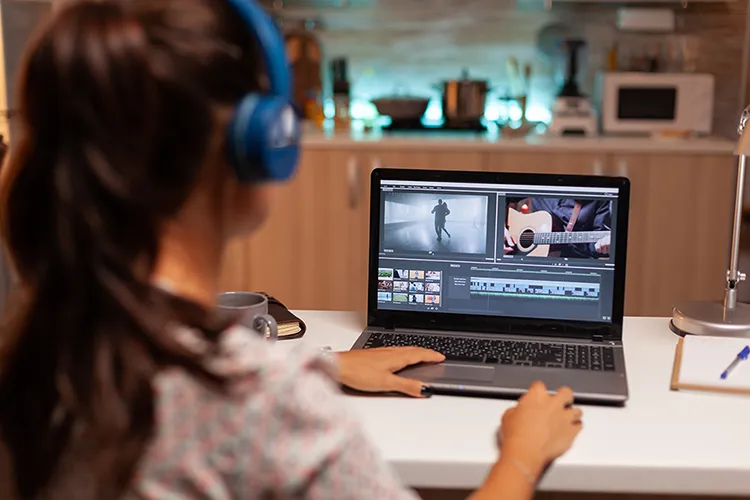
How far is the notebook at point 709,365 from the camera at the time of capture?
4.31ft

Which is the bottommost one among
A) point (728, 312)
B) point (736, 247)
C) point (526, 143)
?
point (728, 312)

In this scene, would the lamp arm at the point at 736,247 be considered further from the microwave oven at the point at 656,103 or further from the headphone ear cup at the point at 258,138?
the microwave oven at the point at 656,103

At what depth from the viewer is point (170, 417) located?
2.30ft

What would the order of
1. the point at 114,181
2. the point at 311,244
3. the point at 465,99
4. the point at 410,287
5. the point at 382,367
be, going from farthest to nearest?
the point at 465,99 < the point at 311,244 < the point at 410,287 < the point at 382,367 < the point at 114,181

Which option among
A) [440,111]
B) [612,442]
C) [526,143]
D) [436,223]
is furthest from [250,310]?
[440,111]

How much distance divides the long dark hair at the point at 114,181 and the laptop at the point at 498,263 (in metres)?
0.79

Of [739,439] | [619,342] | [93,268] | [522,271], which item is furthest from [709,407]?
[93,268]

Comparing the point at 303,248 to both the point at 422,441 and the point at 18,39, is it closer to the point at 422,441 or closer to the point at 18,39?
the point at 18,39

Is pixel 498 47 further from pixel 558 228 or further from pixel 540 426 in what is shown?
pixel 540 426

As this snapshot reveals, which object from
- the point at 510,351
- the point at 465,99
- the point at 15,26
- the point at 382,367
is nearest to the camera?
the point at 382,367

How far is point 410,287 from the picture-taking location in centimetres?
156

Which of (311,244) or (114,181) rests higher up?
(114,181)

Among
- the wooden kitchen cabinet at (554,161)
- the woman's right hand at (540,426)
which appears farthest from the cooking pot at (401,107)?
the woman's right hand at (540,426)

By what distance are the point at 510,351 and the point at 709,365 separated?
11.8 inches
